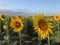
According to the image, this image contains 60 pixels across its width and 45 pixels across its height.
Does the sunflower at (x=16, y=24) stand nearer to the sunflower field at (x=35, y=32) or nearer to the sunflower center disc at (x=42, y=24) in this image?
the sunflower field at (x=35, y=32)

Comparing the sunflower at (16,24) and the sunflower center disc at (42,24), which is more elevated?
the sunflower center disc at (42,24)

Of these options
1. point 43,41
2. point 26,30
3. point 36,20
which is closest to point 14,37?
point 26,30

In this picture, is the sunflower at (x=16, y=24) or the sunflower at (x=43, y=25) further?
the sunflower at (x=16, y=24)

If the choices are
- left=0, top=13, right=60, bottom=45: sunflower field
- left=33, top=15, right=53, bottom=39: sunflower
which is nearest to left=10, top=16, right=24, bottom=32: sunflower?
left=0, top=13, right=60, bottom=45: sunflower field

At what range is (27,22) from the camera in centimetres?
620

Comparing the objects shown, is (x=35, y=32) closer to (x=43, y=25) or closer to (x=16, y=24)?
(x=16, y=24)

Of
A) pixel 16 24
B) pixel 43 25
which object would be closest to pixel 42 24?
pixel 43 25

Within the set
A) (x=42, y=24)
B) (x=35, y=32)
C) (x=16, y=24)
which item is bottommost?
(x=35, y=32)

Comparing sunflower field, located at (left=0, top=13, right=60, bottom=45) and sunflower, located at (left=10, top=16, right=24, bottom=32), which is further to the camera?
sunflower, located at (left=10, top=16, right=24, bottom=32)

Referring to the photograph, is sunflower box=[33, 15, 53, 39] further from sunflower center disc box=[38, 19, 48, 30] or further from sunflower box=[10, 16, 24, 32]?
sunflower box=[10, 16, 24, 32]

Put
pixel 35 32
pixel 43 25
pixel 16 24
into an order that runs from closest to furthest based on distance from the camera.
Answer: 1. pixel 43 25
2. pixel 16 24
3. pixel 35 32

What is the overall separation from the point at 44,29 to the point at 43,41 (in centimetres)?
194

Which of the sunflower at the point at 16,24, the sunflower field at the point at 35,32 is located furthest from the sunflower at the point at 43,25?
the sunflower at the point at 16,24

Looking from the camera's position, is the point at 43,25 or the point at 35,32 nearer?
the point at 43,25
